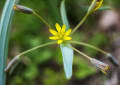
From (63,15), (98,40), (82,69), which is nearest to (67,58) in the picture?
(63,15)

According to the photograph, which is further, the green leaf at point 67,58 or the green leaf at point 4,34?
the green leaf at point 4,34

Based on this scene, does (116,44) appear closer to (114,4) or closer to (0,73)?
(114,4)

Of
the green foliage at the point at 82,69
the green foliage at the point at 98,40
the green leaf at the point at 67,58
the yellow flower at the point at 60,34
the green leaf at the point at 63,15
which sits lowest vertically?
the green foliage at the point at 82,69

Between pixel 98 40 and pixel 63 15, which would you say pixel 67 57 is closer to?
pixel 63 15

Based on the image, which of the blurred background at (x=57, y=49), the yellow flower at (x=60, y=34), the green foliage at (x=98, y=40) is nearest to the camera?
the yellow flower at (x=60, y=34)

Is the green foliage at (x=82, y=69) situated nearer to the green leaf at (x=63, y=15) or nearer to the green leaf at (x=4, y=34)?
the green leaf at (x=63, y=15)

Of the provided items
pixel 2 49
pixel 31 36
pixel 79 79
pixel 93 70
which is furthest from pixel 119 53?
pixel 2 49

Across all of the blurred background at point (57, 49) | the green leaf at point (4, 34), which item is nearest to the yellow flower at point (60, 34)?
the green leaf at point (4, 34)

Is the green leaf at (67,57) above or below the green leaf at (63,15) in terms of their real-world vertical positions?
below

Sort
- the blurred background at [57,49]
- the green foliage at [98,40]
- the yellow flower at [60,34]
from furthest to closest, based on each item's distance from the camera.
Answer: the green foliage at [98,40] → the blurred background at [57,49] → the yellow flower at [60,34]
